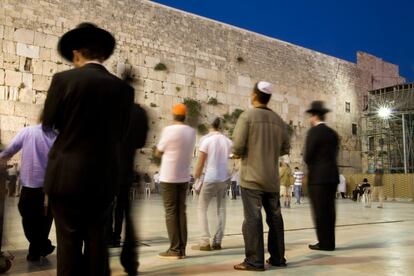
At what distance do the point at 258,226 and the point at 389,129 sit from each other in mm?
22943

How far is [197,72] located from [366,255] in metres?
15.7

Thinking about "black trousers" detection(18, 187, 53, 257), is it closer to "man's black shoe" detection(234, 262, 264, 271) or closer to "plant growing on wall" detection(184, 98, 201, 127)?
"man's black shoe" detection(234, 262, 264, 271)

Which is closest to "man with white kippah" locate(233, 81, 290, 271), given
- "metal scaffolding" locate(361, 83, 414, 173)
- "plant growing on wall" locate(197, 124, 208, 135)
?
"plant growing on wall" locate(197, 124, 208, 135)

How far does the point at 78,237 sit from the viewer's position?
80.2 inches

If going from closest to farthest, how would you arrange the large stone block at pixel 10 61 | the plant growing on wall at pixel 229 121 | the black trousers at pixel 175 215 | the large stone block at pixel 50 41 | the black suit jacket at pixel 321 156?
the black trousers at pixel 175 215 < the black suit jacket at pixel 321 156 < the large stone block at pixel 10 61 < the large stone block at pixel 50 41 < the plant growing on wall at pixel 229 121

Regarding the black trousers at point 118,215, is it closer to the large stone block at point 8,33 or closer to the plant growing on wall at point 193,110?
the large stone block at point 8,33

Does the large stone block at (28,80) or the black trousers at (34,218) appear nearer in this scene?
the black trousers at (34,218)

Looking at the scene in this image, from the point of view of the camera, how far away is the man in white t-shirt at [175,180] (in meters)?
3.98

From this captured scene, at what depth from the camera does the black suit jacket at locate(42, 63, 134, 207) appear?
1999 millimetres

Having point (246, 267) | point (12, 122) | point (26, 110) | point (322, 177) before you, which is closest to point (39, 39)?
point (26, 110)

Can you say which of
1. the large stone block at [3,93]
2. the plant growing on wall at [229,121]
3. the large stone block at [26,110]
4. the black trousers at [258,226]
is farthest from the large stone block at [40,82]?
the black trousers at [258,226]

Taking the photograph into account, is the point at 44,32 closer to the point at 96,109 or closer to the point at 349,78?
the point at 96,109

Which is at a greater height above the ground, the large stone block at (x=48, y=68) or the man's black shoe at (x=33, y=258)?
the large stone block at (x=48, y=68)

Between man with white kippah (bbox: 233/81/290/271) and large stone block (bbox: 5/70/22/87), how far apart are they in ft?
41.5
